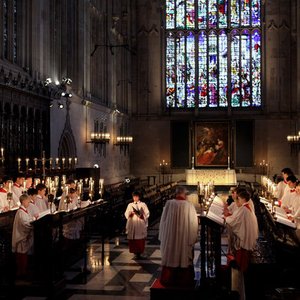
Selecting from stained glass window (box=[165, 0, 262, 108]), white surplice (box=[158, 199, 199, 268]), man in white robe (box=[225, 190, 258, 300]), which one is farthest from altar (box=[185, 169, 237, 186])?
man in white robe (box=[225, 190, 258, 300])

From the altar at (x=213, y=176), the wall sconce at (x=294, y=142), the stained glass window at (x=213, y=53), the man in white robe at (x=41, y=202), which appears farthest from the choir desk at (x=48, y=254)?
the stained glass window at (x=213, y=53)

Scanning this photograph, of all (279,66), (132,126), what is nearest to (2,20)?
(132,126)

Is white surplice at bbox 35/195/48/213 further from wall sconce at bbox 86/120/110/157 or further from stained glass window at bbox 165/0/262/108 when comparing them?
stained glass window at bbox 165/0/262/108

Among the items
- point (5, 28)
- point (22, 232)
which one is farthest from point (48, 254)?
point (5, 28)

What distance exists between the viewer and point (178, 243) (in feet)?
32.2

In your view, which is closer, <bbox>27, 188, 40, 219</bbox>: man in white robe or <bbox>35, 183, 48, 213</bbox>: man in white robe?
<bbox>27, 188, 40, 219</bbox>: man in white robe

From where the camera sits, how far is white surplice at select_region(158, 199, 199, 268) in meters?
9.76

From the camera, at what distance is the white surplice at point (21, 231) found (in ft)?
33.8

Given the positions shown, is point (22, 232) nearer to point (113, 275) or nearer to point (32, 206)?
point (32, 206)

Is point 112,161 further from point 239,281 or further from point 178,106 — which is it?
point 239,281

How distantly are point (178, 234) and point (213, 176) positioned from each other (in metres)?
25.2

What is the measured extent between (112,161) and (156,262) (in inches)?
746

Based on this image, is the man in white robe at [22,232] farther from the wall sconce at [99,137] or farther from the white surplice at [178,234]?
the wall sconce at [99,137]

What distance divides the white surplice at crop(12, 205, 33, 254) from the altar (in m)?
24.7
